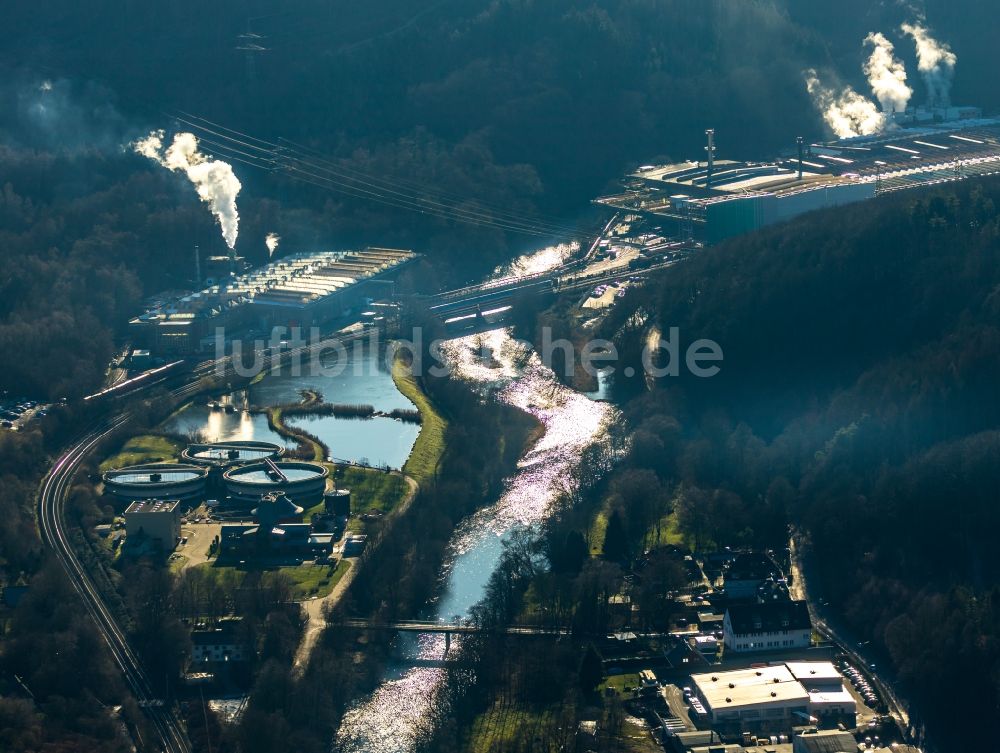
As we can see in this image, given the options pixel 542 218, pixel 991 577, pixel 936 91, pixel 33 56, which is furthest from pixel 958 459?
pixel 33 56

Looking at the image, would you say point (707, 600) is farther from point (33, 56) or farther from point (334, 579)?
point (33, 56)

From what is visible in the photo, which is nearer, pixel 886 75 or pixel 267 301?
pixel 267 301

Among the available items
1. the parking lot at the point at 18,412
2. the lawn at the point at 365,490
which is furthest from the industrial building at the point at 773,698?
the parking lot at the point at 18,412

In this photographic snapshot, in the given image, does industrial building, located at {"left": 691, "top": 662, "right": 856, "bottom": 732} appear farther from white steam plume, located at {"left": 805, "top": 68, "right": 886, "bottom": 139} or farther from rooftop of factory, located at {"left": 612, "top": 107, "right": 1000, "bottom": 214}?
white steam plume, located at {"left": 805, "top": 68, "right": 886, "bottom": 139}

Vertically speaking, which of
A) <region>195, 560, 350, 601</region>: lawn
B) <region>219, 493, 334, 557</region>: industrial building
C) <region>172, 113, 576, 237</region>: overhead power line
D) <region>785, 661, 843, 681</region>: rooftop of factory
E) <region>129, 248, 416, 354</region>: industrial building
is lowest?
<region>195, 560, 350, 601</region>: lawn

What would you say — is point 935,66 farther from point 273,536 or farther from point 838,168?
point 273,536

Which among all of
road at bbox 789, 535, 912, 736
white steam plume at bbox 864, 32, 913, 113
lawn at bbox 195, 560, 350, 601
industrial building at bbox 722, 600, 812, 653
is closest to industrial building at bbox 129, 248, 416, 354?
lawn at bbox 195, 560, 350, 601

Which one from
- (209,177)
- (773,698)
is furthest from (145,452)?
(209,177)
